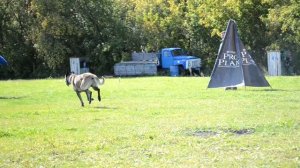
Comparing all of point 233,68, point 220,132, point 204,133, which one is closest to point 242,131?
point 220,132

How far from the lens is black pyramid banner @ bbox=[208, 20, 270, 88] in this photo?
22828 millimetres

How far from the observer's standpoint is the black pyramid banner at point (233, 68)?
22828 millimetres

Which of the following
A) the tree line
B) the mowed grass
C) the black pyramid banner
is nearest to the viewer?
the mowed grass

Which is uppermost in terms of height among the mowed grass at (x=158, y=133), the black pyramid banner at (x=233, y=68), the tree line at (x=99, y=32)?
the tree line at (x=99, y=32)

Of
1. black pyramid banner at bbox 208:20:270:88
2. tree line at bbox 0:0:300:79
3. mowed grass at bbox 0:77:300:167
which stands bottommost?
mowed grass at bbox 0:77:300:167

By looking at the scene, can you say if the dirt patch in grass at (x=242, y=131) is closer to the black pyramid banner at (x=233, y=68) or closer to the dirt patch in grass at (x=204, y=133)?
the dirt patch in grass at (x=204, y=133)

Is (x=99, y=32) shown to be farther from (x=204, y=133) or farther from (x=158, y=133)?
(x=204, y=133)

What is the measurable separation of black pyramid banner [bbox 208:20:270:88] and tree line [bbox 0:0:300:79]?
66.1 ft

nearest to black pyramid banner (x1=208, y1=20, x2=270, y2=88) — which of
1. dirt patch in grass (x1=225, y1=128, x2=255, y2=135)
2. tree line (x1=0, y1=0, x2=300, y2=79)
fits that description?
dirt patch in grass (x1=225, y1=128, x2=255, y2=135)

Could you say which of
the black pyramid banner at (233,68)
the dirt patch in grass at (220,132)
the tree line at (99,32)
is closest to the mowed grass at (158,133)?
the dirt patch in grass at (220,132)

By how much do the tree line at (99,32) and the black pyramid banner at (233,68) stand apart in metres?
20.1

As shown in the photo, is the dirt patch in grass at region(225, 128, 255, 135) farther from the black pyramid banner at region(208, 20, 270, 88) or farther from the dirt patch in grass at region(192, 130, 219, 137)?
the black pyramid banner at region(208, 20, 270, 88)

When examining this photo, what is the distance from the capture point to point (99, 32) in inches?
1945

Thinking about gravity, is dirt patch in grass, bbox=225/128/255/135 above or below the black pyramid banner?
below
